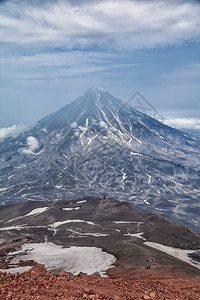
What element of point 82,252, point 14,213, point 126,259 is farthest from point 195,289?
point 14,213

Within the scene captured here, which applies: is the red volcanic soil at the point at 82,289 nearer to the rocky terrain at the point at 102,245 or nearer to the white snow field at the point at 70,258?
the rocky terrain at the point at 102,245

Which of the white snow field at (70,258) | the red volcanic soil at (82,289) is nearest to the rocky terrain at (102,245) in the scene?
the white snow field at (70,258)

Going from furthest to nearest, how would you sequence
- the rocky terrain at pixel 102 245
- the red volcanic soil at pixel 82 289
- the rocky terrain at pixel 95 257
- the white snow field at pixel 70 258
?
1. the white snow field at pixel 70 258
2. the rocky terrain at pixel 102 245
3. the rocky terrain at pixel 95 257
4. the red volcanic soil at pixel 82 289

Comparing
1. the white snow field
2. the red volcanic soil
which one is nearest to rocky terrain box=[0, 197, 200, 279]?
the white snow field

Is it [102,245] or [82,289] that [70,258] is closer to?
[102,245]

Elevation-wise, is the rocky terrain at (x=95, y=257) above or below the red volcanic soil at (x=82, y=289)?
below

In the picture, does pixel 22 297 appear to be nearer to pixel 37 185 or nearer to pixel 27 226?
pixel 27 226

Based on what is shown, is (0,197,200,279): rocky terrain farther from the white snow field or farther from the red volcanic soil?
the red volcanic soil
